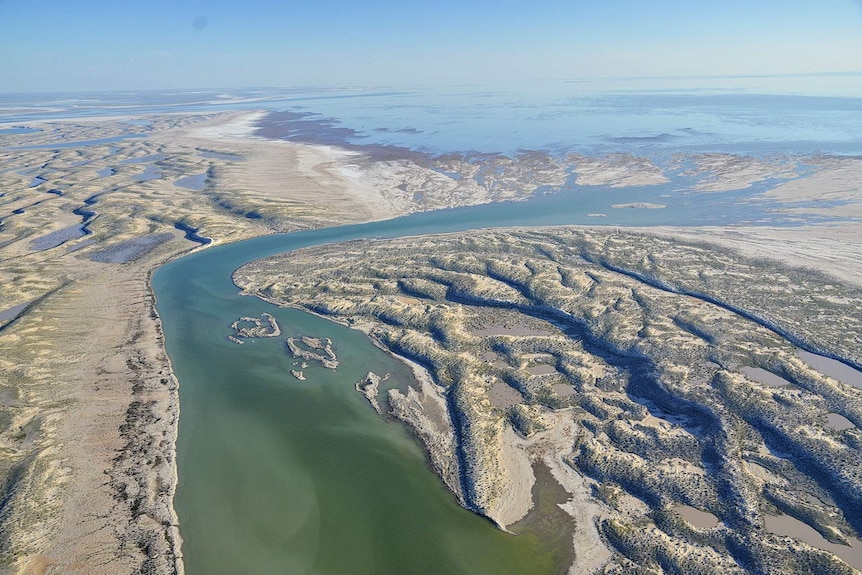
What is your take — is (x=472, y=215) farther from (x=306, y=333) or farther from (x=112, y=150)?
(x=112, y=150)

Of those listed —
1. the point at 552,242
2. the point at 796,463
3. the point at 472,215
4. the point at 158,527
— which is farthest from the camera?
the point at 472,215

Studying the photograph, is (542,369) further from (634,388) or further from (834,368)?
(834,368)

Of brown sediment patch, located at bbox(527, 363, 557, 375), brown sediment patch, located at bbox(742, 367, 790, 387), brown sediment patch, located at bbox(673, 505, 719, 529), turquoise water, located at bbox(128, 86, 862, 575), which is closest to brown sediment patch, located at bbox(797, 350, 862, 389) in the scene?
brown sediment patch, located at bbox(742, 367, 790, 387)

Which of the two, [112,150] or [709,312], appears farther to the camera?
[112,150]

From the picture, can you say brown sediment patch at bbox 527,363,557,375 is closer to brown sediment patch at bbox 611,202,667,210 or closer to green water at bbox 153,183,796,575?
green water at bbox 153,183,796,575

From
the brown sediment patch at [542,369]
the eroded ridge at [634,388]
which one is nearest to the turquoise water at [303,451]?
the eroded ridge at [634,388]

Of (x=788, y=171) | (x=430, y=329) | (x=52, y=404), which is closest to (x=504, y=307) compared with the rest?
(x=430, y=329)

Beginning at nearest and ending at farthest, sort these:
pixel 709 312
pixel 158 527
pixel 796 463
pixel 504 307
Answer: pixel 158 527 → pixel 796 463 → pixel 709 312 → pixel 504 307
